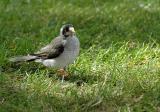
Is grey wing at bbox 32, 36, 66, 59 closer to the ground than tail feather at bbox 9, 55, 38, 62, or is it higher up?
higher up

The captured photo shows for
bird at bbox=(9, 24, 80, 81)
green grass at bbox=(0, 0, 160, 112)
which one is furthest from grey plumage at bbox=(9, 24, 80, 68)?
green grass at bbox=(0, 0, 160, 112)

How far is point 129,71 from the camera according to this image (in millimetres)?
7281

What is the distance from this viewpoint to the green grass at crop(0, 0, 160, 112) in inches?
257

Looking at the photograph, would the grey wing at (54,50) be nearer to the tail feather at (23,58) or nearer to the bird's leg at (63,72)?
the tail feather at (23,58)

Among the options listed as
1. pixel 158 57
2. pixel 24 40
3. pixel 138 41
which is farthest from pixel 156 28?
pixel 24 40

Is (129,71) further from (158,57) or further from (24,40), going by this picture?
(24,40)

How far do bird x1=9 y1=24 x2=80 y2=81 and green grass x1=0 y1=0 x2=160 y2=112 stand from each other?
15 centimetres

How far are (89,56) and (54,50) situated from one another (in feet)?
3.21

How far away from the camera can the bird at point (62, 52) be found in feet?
23.1

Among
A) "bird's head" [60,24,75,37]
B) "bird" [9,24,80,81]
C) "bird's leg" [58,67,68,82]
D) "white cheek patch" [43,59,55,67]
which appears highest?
"bird's head" [60,24,75,37]

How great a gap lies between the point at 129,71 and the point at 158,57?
3.07 feet

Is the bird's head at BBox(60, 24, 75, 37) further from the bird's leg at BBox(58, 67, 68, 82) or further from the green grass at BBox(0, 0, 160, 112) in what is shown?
the green grass at BBox(0, 0, 160, 112)

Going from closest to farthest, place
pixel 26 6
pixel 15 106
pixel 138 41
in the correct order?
pixel 15 106 < pixel 138 41 < pixel 26 6

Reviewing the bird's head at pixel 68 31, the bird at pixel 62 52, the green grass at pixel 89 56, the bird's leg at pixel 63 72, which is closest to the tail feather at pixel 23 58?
the bird at pixel 62 52
